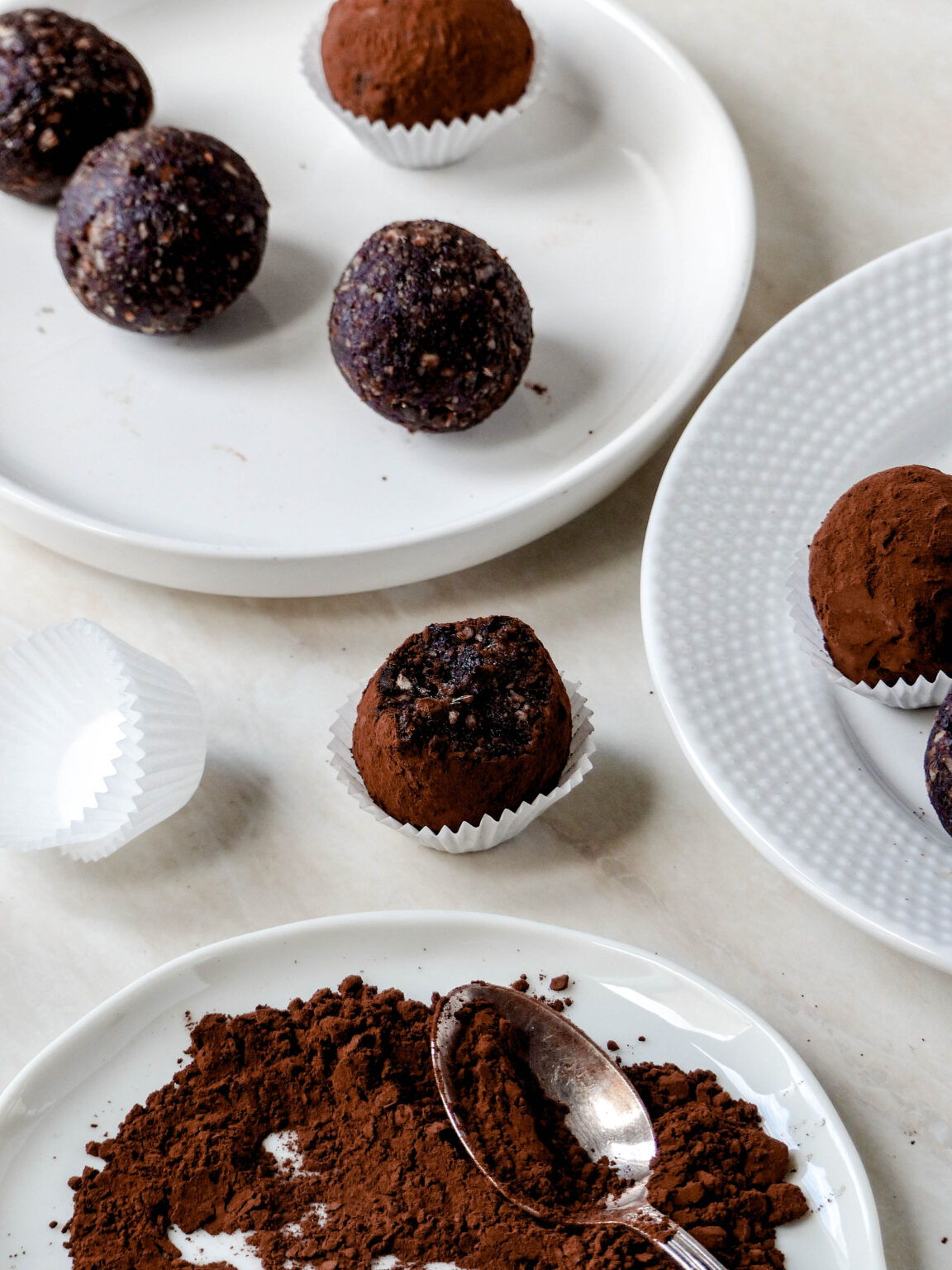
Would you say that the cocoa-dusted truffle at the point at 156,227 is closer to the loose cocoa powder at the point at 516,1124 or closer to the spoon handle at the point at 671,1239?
the loose cocoa powder at the point at 516,1124

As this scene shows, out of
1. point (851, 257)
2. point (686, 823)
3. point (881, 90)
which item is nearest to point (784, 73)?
point (881, 90)

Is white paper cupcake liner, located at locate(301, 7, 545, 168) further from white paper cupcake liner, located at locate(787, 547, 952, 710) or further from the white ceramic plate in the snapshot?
the white ceramic plate

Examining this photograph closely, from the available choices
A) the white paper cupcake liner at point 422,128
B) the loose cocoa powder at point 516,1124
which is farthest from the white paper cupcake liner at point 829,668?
the white paper cupcake liner at point 422,128

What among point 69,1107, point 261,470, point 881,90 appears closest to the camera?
point 69,1107

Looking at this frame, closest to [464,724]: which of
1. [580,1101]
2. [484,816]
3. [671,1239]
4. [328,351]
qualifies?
[484,816]

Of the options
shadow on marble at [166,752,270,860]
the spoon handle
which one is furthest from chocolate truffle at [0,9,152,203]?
the spoon handle

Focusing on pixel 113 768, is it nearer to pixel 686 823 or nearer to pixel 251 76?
pixel 686 823
